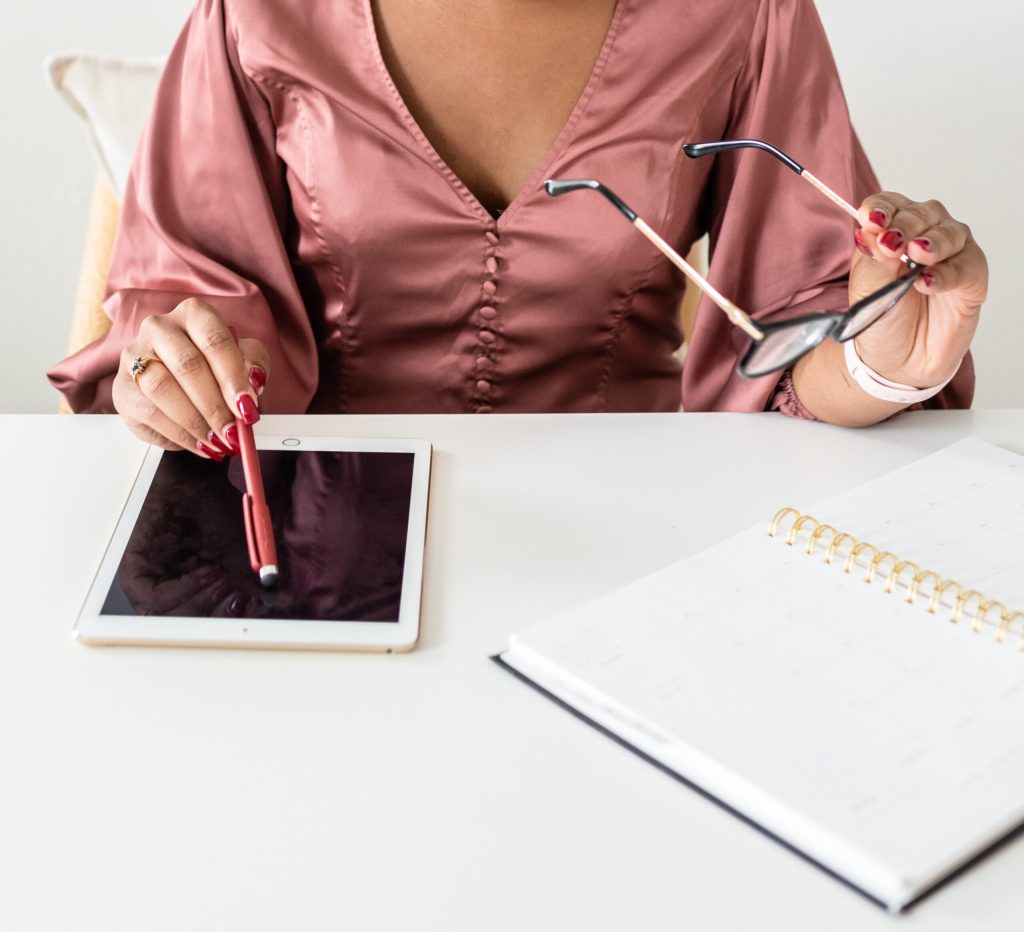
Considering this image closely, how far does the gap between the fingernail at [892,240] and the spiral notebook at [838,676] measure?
0.16 m

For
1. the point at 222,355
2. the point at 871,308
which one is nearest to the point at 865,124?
the point at 871,308

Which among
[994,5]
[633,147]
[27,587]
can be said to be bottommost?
[27,587]

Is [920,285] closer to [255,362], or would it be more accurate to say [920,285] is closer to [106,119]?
[255,362]

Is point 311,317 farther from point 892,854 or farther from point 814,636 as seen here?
point 892,854

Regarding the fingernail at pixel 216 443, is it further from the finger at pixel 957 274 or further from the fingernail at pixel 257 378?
the finger at pixel 957 274

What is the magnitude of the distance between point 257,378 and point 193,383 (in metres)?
0.04

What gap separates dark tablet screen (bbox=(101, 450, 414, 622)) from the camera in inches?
25.8

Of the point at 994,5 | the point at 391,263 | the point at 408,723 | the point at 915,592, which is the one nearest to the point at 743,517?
the point at 915,592

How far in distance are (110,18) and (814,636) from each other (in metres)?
1.36

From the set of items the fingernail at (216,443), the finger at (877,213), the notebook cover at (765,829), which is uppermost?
the finger at (877,213)

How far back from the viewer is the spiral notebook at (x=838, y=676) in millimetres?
501

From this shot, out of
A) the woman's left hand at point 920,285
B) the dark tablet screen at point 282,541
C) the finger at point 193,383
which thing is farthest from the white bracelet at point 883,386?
the finger at point 193,383

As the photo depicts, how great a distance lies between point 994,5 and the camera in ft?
5.19

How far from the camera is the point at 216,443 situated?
0.78 m
